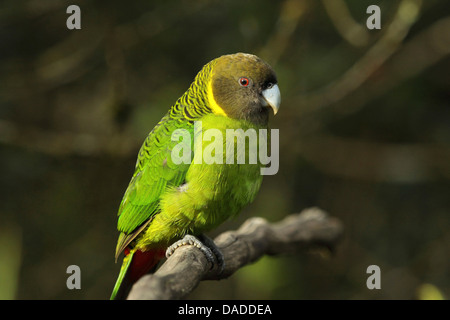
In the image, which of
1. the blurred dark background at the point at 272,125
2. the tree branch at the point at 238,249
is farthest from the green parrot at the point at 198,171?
the blurred dark background at the point at 272,125

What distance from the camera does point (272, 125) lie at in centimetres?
424

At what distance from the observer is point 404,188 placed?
471 centimetres

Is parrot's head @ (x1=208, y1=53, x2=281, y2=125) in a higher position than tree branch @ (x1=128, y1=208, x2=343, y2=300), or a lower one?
higher

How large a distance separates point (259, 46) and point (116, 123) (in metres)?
1.21

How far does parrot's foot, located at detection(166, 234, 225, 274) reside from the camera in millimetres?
2414

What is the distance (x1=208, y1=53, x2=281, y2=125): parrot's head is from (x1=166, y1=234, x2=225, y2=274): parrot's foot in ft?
1.96

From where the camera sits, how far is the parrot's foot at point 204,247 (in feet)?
7.92

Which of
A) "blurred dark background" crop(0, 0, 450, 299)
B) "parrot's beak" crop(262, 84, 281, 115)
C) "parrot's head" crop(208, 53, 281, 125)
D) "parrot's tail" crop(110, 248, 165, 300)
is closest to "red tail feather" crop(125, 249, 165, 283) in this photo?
"parrot's tail" crop(110, 248, 165, 300)

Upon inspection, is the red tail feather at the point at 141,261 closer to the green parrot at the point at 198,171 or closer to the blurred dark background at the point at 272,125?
the green parrot at the point at 198,171

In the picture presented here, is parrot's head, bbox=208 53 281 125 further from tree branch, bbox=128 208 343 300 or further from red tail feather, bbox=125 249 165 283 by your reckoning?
red tail feather, bbox=125 249 165 283

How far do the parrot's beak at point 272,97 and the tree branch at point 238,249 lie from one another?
742 millimetres

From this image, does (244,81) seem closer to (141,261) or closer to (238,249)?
(238,249)

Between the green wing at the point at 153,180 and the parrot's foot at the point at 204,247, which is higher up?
the green wing at the point at 153,180
